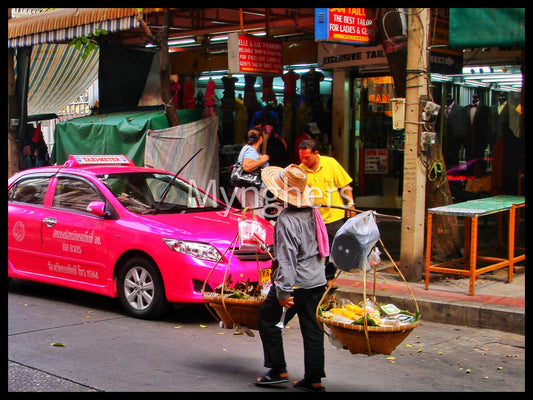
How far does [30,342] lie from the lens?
6371 mm

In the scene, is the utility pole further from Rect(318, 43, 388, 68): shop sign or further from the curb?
Rect(318, 43, 388, 68): shop sign

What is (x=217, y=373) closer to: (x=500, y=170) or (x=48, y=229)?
(x=48, y=229)

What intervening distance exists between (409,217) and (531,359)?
272cm

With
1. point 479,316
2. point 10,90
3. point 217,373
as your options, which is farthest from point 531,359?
point 10,90

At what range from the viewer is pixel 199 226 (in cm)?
741

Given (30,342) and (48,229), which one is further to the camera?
(48,229)

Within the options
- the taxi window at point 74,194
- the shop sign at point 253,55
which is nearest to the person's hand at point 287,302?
the taxi window at point 74,194

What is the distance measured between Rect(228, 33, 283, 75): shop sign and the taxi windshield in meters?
2.90

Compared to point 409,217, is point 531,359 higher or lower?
lower

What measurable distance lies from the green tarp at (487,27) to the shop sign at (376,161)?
606 centimetres

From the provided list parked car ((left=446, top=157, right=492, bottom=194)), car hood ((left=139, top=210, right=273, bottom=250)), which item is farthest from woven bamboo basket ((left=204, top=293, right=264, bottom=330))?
parked car ((left=446, top=157, right=492, bottom=194))

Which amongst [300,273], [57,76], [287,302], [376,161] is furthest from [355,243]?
[57,76]

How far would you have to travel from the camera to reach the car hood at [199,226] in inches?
281

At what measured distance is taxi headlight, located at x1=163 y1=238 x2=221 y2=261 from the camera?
23.0 ft
